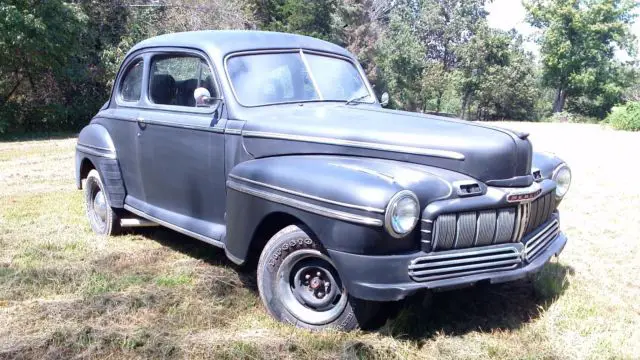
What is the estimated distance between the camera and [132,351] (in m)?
3.23

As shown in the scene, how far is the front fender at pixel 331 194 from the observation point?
9.96 ft

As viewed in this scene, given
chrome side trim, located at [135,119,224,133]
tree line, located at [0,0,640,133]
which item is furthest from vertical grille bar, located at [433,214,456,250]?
tree line, located at [0,0,640,133]

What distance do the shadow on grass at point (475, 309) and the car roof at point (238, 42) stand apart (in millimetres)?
2152

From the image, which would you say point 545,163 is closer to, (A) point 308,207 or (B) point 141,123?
(A) point 308,207

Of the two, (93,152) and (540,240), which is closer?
(540,240)

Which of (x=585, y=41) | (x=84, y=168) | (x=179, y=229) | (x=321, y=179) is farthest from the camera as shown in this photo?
(x=585, y=41)

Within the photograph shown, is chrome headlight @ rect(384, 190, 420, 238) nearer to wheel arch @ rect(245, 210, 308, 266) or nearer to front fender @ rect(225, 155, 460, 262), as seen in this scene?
front fender @ rect(225, 155, 460, 262)

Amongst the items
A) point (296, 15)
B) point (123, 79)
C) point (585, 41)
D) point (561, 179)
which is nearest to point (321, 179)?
point (561, 179)

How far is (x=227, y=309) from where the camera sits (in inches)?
151

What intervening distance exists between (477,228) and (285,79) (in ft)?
6.30

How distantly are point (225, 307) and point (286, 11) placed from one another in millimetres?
30020

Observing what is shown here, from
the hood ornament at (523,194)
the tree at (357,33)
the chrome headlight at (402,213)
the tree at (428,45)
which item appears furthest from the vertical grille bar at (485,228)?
the tree at (428,45)

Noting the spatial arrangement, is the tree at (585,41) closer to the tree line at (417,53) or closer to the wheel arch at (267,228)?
the tree line at (417,53)

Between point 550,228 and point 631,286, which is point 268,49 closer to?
point 550,228
